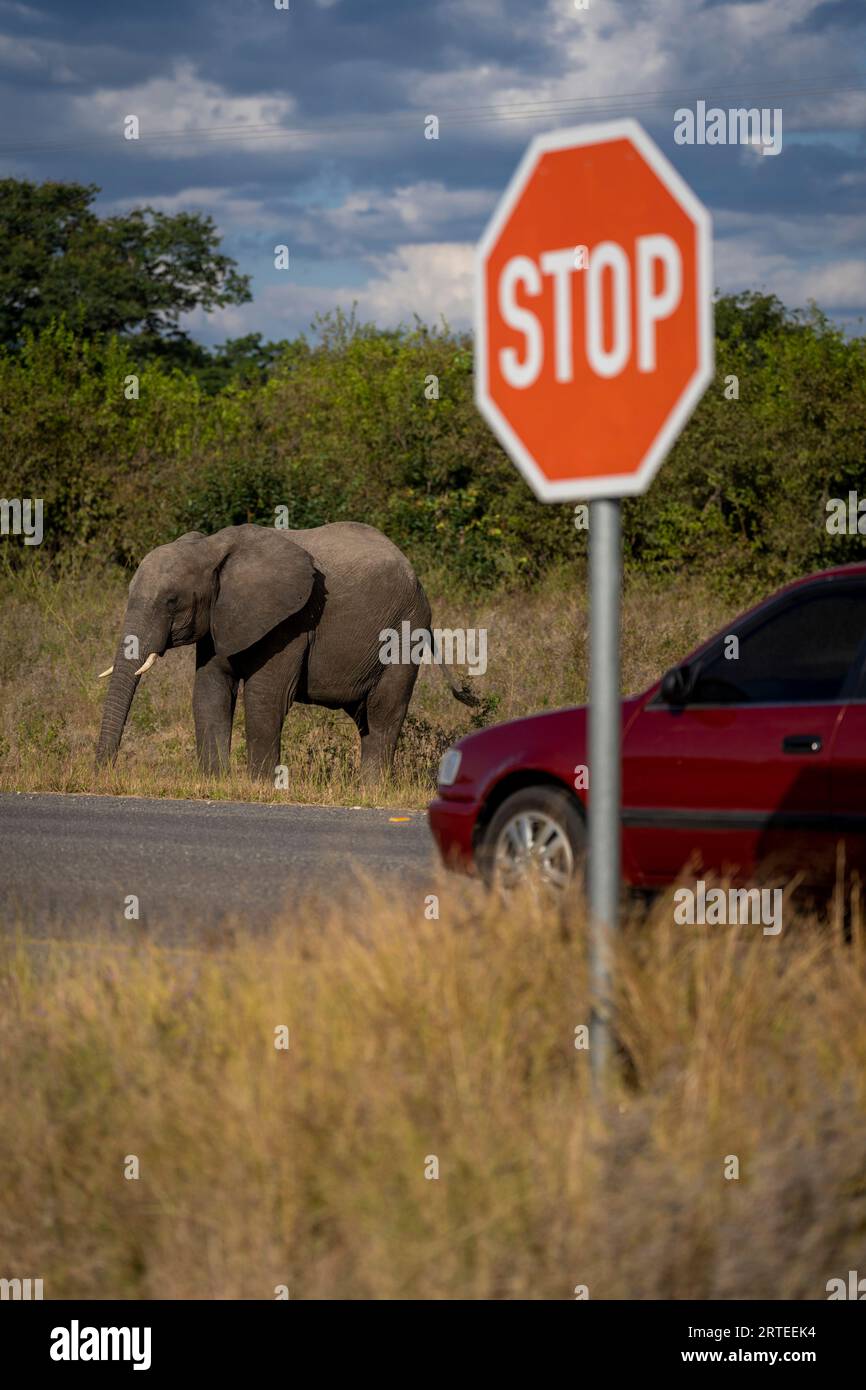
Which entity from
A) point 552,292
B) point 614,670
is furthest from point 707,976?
point 552,292

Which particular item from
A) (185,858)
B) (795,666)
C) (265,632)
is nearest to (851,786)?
(795,666)

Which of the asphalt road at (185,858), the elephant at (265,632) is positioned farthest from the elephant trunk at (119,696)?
the asphalt road at (185,858)

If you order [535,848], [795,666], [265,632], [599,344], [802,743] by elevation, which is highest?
[599,344]

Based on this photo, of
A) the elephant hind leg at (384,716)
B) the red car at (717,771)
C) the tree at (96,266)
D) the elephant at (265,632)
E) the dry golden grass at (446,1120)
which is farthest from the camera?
the tree at (96,266)

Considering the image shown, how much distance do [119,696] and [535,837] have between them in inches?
375

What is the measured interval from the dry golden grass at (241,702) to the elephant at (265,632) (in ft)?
1.66

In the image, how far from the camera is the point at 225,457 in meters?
29.2

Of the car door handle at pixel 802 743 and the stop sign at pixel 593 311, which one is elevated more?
the stop sign at pixel 593 311

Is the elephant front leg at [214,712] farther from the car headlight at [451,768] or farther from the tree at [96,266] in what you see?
the tree at [96,266]

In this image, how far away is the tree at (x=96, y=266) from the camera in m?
56.9

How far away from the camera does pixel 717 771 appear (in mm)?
7703

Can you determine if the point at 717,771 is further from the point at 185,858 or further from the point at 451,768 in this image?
the point at 185,858

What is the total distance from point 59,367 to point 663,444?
3347cm
